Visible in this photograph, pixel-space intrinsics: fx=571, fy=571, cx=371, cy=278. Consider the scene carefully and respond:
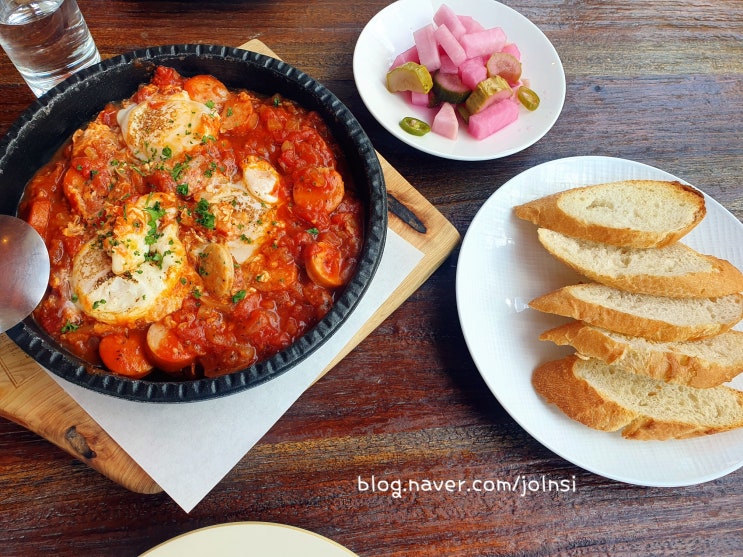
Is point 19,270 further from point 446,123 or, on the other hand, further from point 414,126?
point 446,123

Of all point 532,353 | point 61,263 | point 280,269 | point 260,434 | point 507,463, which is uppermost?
point 61,263

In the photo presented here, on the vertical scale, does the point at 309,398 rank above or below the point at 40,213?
below

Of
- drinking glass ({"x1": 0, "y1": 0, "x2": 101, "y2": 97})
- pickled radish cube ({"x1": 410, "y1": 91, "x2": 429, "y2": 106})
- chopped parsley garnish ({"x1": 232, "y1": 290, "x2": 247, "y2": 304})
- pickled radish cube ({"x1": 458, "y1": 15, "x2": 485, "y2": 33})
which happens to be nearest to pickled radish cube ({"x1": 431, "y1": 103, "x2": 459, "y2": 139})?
pickled radish cube ({"x1": 410, "y1": 91, "x2": 429, "y2": 106})

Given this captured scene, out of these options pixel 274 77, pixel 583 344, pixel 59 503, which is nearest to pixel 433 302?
pixel 583 344

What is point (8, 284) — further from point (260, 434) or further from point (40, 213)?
point (260, 434)

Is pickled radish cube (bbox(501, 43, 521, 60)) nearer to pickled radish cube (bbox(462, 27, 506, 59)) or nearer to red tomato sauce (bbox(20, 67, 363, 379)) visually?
pickled radish cube (bbox(462, 27, 506, 59))

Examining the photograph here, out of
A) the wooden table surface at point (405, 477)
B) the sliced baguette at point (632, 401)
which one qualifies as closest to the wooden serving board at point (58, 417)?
the wooden table surface at point (405, 477)
